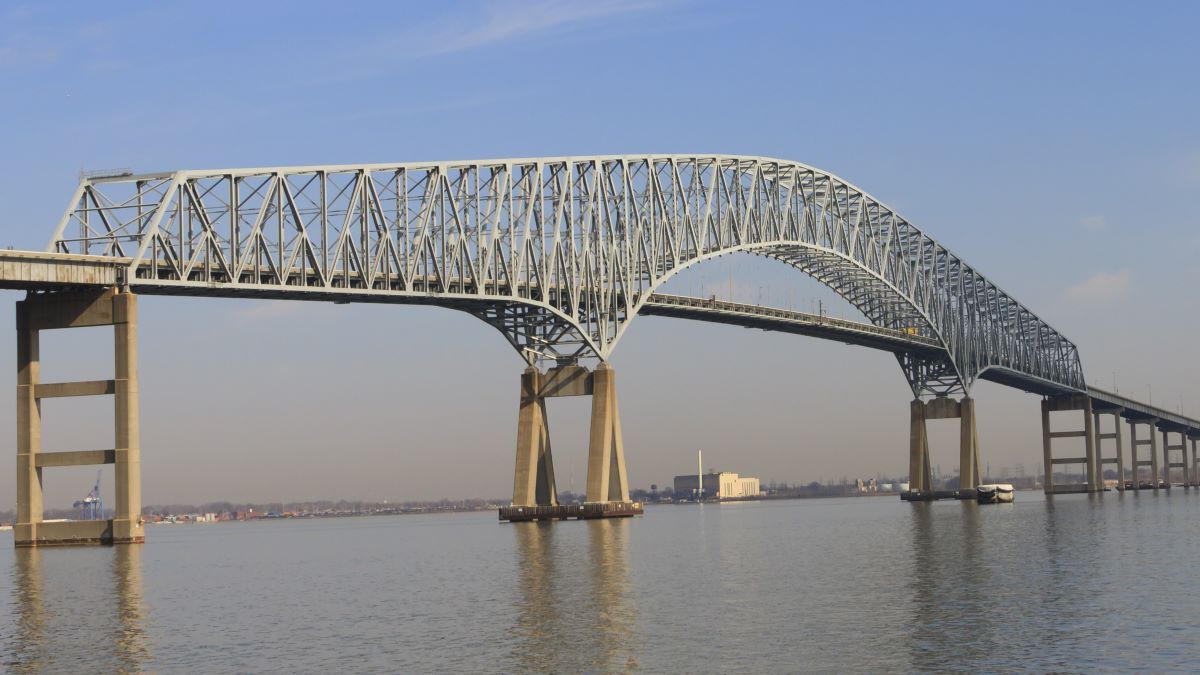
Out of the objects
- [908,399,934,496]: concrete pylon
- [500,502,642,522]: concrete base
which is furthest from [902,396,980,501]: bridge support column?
[500,502,642,522]: concrete base

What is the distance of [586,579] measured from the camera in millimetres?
61125

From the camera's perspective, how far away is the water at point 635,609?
38.7m

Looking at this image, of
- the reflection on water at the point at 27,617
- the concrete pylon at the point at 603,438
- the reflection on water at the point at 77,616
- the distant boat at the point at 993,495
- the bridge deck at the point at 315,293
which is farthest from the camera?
the distant boat at the point at 993,495

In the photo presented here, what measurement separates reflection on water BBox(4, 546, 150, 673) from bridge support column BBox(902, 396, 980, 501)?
123243mm

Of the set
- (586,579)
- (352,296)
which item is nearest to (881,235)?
(352,296)

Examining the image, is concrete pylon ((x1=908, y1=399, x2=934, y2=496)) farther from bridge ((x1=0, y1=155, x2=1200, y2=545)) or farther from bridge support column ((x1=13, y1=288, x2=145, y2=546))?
bridge support column ((x1=13, y1=288, x2=145, y2=546))

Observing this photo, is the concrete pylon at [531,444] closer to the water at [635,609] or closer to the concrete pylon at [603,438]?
the concrete pylon at [603,438]

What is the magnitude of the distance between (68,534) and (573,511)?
4280 cm

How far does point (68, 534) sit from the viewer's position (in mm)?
87188

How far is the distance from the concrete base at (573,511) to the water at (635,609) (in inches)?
1315

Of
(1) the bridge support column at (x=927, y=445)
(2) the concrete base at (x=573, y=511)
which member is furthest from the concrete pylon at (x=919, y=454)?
(2) the concrete base at (x=573, y=511)

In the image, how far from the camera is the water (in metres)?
38.7

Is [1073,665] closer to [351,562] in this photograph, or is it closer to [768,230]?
[351,562]

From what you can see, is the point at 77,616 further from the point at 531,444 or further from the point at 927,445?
the point at 927,445
